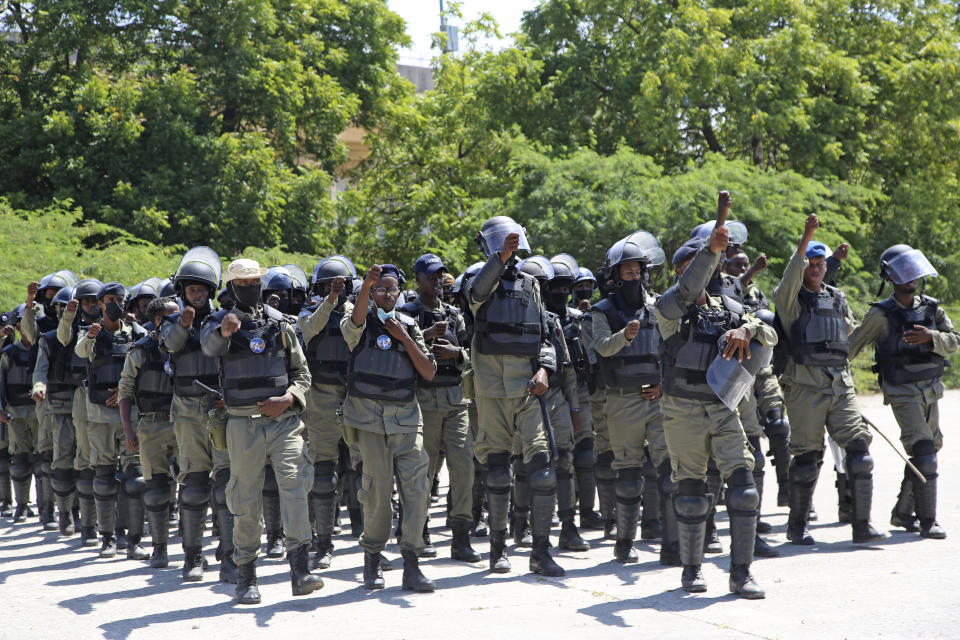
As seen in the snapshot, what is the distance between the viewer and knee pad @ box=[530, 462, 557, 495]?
714 centimetres

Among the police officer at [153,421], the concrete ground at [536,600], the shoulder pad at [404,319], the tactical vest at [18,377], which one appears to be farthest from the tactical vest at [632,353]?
the tactical vest at [18,377]

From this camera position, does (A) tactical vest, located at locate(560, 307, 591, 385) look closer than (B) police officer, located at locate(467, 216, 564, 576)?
No

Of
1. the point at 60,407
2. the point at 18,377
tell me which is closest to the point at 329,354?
the point at 60,407

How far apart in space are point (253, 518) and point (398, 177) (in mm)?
21102

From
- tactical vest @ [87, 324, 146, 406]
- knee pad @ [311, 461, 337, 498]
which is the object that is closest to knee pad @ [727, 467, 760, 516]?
knee pad @ [311, 461, 337, 498]

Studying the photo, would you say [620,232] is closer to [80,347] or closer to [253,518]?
Result: [80,347]

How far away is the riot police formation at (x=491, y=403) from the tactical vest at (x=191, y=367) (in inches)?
0.6

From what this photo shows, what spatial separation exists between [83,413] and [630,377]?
4878 millimetres

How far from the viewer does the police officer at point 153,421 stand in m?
8.12

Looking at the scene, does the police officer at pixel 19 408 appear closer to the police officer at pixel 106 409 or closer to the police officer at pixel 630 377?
the police officer at pixel 106 409

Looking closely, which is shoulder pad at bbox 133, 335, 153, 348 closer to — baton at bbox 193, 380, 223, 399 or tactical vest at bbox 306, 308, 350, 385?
baton at bbox 193, 380, 223, 399

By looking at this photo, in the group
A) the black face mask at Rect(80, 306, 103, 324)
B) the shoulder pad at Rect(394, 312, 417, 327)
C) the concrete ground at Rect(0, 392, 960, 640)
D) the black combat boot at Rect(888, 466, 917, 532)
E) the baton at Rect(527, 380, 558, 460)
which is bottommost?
the concrete ground at Rect(0, 392, 960, 640)

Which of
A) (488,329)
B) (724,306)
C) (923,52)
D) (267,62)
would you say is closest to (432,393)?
(488,329)

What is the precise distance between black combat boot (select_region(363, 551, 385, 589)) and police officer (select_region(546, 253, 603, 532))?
2.16 m
